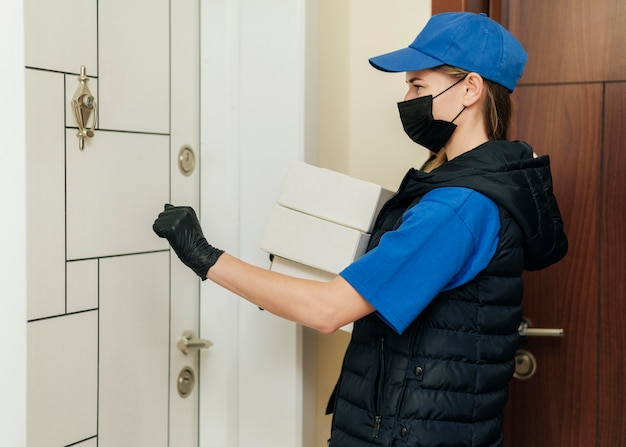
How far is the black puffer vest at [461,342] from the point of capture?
1.35 metres

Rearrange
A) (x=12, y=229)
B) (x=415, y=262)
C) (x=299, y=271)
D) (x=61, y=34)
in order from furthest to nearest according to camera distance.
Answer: (x=299, y=271) < (x=61, y=34) < (x=415, y=262) < (x=12, y=229)

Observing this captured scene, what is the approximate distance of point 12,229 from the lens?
3.68ft

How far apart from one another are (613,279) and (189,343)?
1066mm

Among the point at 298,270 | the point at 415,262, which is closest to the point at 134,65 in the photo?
the point at 298,270

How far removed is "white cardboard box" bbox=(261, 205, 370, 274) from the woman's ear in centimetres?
32

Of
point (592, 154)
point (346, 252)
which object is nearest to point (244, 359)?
point (346, 252)

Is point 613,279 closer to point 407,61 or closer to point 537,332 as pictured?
point 537,332

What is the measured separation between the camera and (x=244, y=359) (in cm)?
189

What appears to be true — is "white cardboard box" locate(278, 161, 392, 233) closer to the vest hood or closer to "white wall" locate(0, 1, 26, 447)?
the vest hood

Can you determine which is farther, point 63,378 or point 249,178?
point 249,178

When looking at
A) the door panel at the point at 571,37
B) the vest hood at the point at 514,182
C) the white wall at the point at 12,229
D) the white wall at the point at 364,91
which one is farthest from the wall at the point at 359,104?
the white wall at the point at 12,229

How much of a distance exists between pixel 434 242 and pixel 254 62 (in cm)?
78

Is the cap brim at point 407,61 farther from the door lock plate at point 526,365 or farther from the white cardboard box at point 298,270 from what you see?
the door lock plate at point 526,365

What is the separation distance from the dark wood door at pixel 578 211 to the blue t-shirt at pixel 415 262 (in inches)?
29.0
